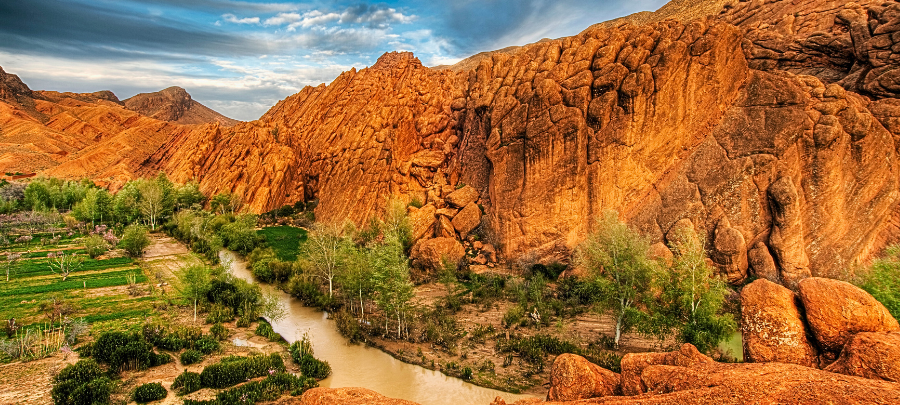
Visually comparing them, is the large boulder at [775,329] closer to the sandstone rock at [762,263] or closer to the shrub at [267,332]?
the sandstone rock at [762,263]

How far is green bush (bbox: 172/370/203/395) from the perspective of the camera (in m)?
20.1

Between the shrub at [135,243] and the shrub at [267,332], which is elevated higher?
the shrub at [135,243]

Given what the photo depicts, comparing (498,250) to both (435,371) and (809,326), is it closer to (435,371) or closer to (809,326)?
(435,371)

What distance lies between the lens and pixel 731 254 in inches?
1245

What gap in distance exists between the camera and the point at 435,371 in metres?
23.6

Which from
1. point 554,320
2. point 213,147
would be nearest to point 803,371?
point 554,320

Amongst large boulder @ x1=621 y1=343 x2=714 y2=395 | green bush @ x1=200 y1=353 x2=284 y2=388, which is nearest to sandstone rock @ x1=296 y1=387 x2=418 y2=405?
large boulder @ x1=621 y1=343 x2=714 y2=395

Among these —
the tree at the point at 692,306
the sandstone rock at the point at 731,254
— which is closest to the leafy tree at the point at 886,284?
the tree at the point at 692,306

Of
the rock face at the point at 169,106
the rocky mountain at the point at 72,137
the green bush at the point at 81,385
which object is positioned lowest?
the green bush at the point at 81,385

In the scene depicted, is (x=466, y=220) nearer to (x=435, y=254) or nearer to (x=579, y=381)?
(x=435, y=254)

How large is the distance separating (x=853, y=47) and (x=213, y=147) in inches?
3570

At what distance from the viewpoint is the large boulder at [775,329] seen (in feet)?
35.0

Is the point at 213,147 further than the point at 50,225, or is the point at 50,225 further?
the point at 213,147

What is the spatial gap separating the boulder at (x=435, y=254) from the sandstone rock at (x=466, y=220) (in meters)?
2.64
